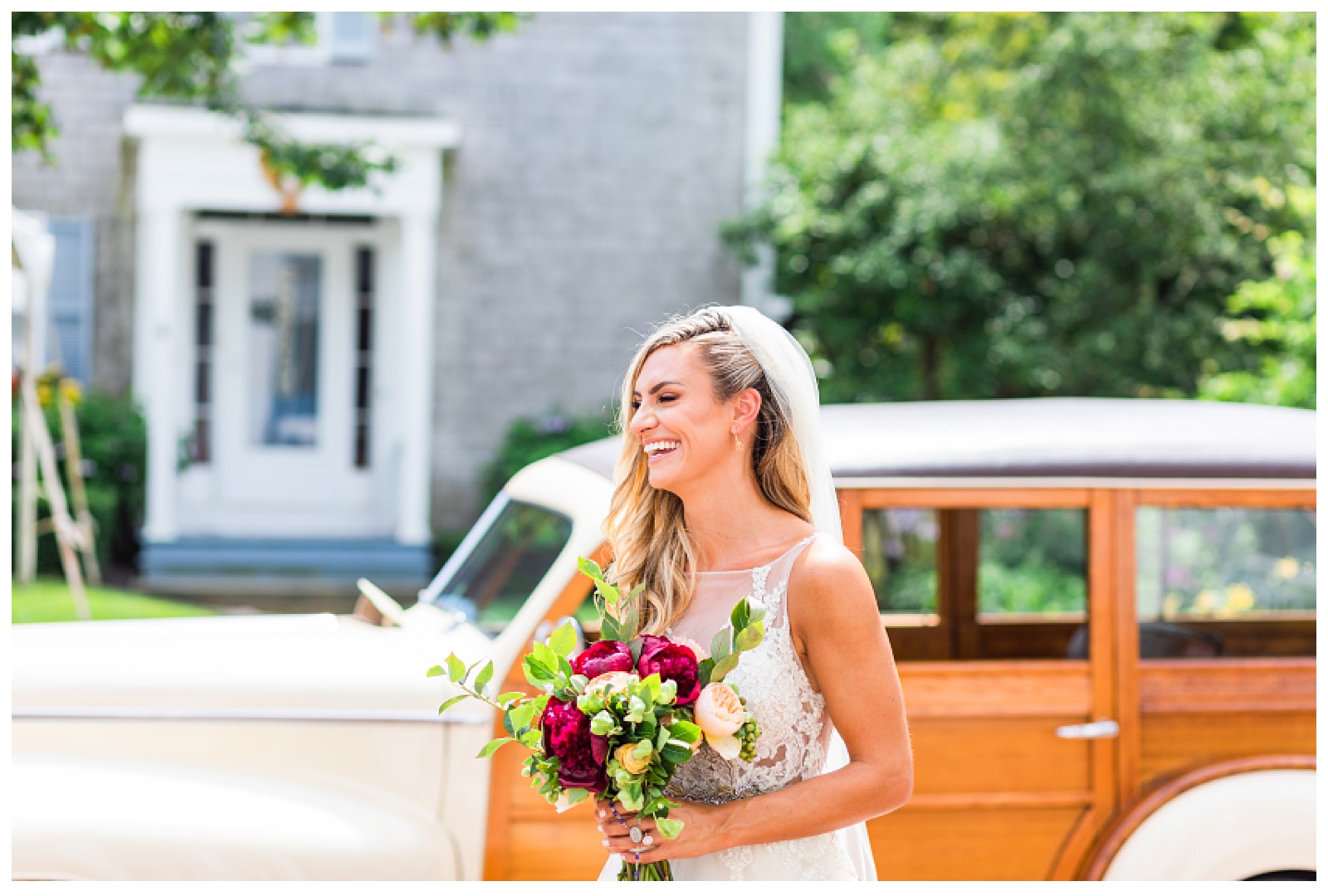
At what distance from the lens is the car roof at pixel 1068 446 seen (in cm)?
337

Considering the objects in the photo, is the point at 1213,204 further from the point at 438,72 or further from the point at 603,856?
the point at 603,856

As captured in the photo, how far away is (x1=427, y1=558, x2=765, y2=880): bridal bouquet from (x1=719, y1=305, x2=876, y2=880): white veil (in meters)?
0.35

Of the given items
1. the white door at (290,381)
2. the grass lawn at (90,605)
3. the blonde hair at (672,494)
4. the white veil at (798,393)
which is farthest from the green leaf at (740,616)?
the white door at (290,381)

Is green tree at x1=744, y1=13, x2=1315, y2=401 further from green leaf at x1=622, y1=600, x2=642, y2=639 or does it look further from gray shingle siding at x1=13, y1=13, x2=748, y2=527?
green leaf at x1=622, y1=600, x2=642, y2=639

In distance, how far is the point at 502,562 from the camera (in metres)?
3.73

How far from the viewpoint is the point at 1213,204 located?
10.2 meters

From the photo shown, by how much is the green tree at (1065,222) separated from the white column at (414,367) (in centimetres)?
256

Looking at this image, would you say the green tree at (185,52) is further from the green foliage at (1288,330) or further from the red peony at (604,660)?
the red peony at (604,660)

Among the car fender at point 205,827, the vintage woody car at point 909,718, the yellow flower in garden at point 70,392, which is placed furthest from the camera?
the yellow flower in garden at point 70,392

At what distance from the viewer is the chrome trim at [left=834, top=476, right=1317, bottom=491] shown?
3.33 metres

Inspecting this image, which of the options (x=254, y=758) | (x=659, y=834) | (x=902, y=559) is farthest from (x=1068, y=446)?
(x=254, y=758)

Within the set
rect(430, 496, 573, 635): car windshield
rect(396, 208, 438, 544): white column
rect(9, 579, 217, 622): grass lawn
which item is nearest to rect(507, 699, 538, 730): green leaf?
rect(430, 496, 573, 635): car windshield
